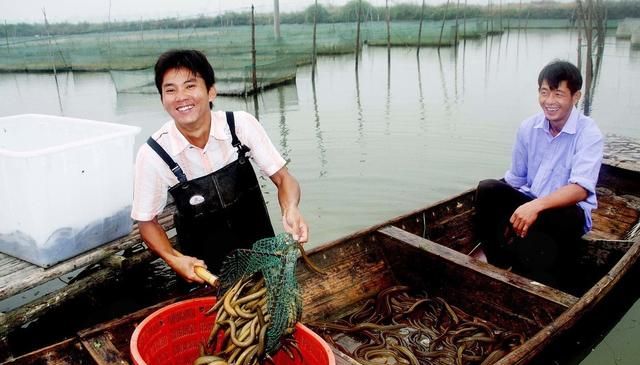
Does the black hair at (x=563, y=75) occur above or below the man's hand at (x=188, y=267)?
above

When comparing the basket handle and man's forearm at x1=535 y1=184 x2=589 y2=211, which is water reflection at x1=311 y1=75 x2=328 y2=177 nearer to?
man's forearm at x1=535 y1=184 x2=589 y2=211

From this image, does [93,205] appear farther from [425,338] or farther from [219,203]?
[425,338]

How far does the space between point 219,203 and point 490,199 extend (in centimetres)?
225

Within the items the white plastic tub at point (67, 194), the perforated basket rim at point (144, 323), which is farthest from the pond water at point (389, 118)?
the white plastic tub at point (67, 194)

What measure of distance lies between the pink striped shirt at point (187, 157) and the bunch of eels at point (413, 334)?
54.6 inches

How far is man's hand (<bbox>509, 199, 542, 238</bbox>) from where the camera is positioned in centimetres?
343

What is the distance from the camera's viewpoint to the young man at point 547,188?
3.51m

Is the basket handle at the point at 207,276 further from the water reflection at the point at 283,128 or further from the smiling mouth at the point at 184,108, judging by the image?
the water reflection at the point at 283,128

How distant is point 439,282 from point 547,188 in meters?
1.14

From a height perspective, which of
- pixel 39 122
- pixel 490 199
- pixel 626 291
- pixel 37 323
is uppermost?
pixel 39 122

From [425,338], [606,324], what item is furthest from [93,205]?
[606,324]

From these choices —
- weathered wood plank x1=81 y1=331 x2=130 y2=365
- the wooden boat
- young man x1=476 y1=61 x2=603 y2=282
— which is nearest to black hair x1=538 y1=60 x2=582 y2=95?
young man x1=476 y1=61 x2=603 y2=282

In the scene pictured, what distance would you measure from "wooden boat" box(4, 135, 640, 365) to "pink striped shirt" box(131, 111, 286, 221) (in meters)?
0.63

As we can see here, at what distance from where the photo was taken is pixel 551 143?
12.7 feet
